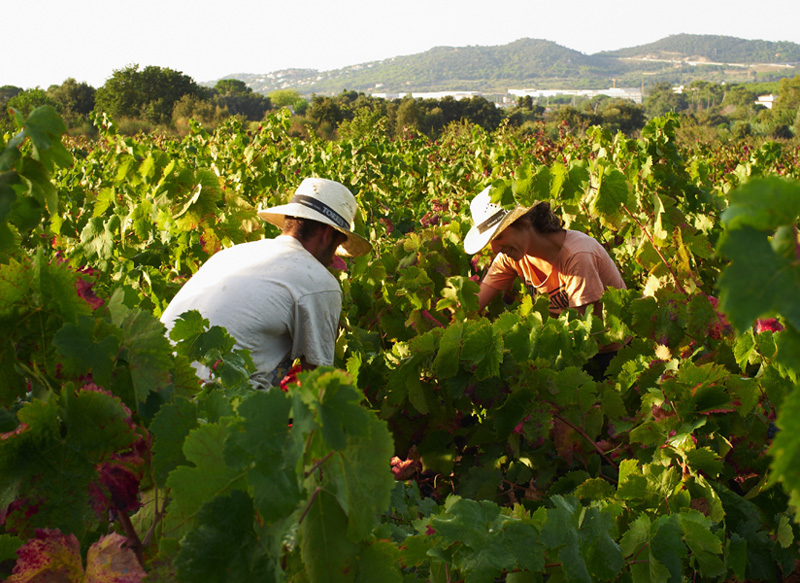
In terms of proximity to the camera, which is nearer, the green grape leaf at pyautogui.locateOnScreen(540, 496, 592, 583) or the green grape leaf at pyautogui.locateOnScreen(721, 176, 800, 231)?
the green grape leaf at pyautogui.locateOnScreen(721, 176, 800, 231)

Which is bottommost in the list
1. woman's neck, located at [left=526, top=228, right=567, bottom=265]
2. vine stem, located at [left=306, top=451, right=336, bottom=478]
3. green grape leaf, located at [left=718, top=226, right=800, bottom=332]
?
woman's neck, located at [left=526, top=228, right=567, bottom=265]

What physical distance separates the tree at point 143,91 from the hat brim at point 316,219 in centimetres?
4104

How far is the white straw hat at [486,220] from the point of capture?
3270mm

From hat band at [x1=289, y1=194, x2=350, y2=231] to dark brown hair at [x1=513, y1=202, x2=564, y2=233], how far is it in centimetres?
91

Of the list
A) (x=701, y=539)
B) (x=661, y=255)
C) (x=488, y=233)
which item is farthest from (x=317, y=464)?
(x=661, y=255)

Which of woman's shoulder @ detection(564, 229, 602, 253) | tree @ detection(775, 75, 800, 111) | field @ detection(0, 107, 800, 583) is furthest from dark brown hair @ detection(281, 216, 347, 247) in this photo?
tree @ detection(775, 75, 800, 111)

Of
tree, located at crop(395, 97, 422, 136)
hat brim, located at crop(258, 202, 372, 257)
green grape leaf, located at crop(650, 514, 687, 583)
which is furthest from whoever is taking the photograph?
tree, located at crop(395, 97, 422, 136)

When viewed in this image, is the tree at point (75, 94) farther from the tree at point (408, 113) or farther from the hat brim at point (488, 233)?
the hat brim at point (488, 233)

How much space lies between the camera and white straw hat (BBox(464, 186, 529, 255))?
3.27 metres

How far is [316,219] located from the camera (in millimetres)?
2939

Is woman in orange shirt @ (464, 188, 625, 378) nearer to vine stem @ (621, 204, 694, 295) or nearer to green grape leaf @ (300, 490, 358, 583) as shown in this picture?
vine stem @ (621, 204, 694, 295)

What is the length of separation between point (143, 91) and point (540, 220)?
4923 centimetres

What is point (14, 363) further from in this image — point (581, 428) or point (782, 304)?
point (581, 428)

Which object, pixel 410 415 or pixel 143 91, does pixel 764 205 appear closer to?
pixel 410 415
